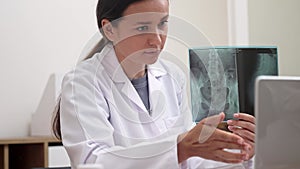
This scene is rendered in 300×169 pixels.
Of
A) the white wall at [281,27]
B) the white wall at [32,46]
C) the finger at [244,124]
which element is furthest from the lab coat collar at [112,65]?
the white wall at [281,27]

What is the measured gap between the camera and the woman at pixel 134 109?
3.33 feet

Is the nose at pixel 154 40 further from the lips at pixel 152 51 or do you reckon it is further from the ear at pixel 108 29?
the ear at pixel 108 29

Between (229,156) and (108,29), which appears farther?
(108,29)

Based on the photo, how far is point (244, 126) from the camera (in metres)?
1.08

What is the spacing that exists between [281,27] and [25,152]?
149 centimetres

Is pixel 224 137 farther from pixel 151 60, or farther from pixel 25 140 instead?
pixel 25 140

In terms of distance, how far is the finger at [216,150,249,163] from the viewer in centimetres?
98

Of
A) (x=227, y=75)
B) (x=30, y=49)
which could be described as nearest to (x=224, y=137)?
(x=227, y=75)

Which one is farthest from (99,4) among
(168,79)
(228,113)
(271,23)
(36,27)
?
(271,23)

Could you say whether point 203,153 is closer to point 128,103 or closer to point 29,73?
point 128,103

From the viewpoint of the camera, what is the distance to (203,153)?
3.25 feet

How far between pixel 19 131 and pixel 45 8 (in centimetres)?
62

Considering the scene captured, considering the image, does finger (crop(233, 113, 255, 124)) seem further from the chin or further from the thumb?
the chin

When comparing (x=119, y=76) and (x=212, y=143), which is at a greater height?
(x=119, y=76)
